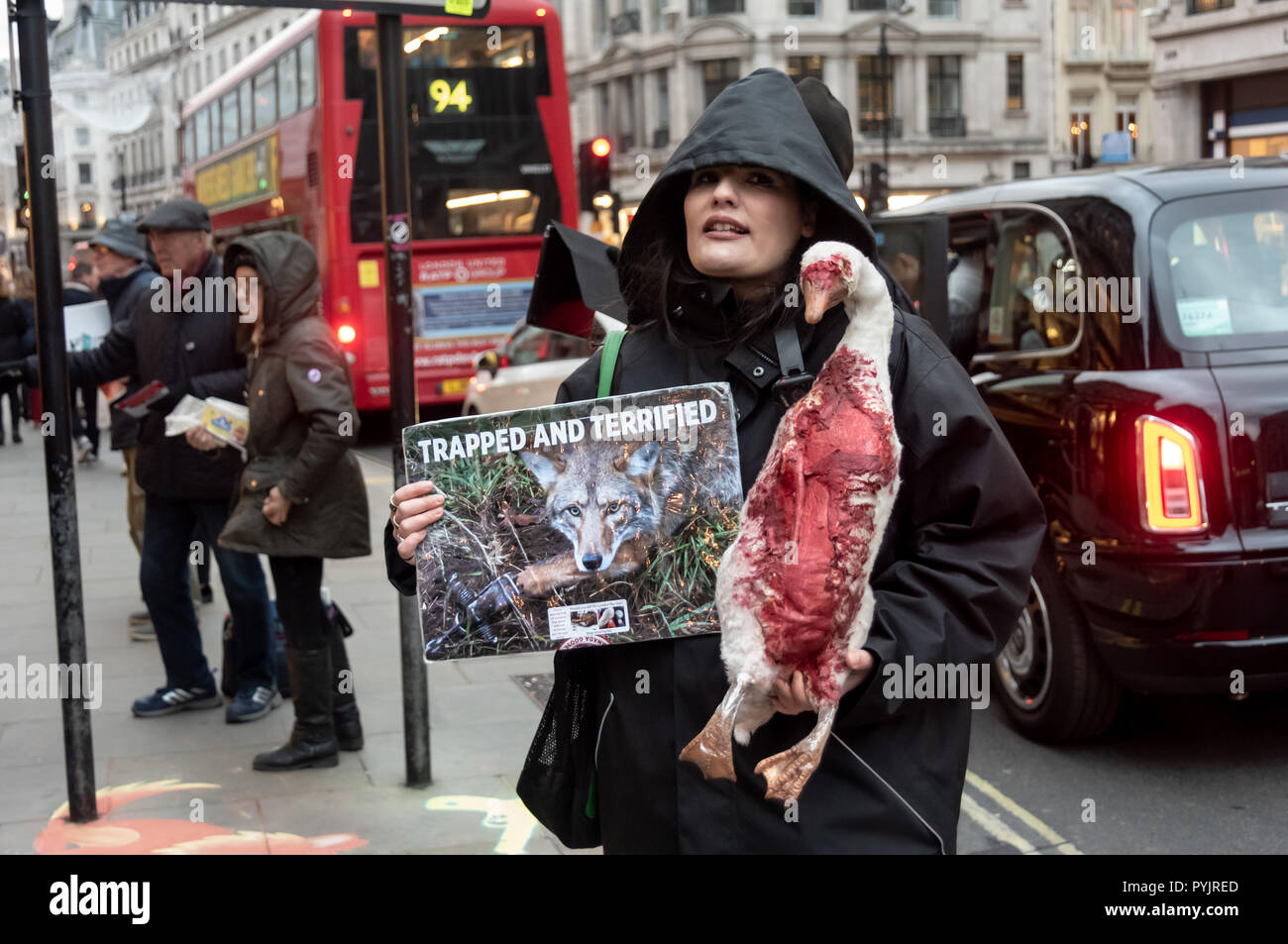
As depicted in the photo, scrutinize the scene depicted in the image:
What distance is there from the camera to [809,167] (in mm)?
2016

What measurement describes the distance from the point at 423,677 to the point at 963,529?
3.13m

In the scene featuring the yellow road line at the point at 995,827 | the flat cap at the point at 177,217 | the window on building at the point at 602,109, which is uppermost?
the window on building at the point at 602,109

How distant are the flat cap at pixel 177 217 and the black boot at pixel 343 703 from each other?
68.5 inches

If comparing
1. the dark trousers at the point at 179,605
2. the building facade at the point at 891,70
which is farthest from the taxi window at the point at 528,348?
the building facade at the point at 891,70

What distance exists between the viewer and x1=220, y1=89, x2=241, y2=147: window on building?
18250 millimetres

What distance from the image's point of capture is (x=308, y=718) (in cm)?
503

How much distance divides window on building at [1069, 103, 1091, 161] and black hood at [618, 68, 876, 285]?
5361 cm

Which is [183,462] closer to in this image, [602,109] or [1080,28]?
[602,109]

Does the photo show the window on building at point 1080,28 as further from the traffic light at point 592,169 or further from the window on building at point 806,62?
the traffic light at point 592,169

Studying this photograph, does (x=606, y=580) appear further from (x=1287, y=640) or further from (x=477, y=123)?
(x=477, y=123)

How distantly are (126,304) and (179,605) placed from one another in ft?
5.90

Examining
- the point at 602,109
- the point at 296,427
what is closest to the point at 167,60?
the point at 602,109

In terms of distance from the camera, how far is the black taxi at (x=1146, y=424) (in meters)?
4.50
